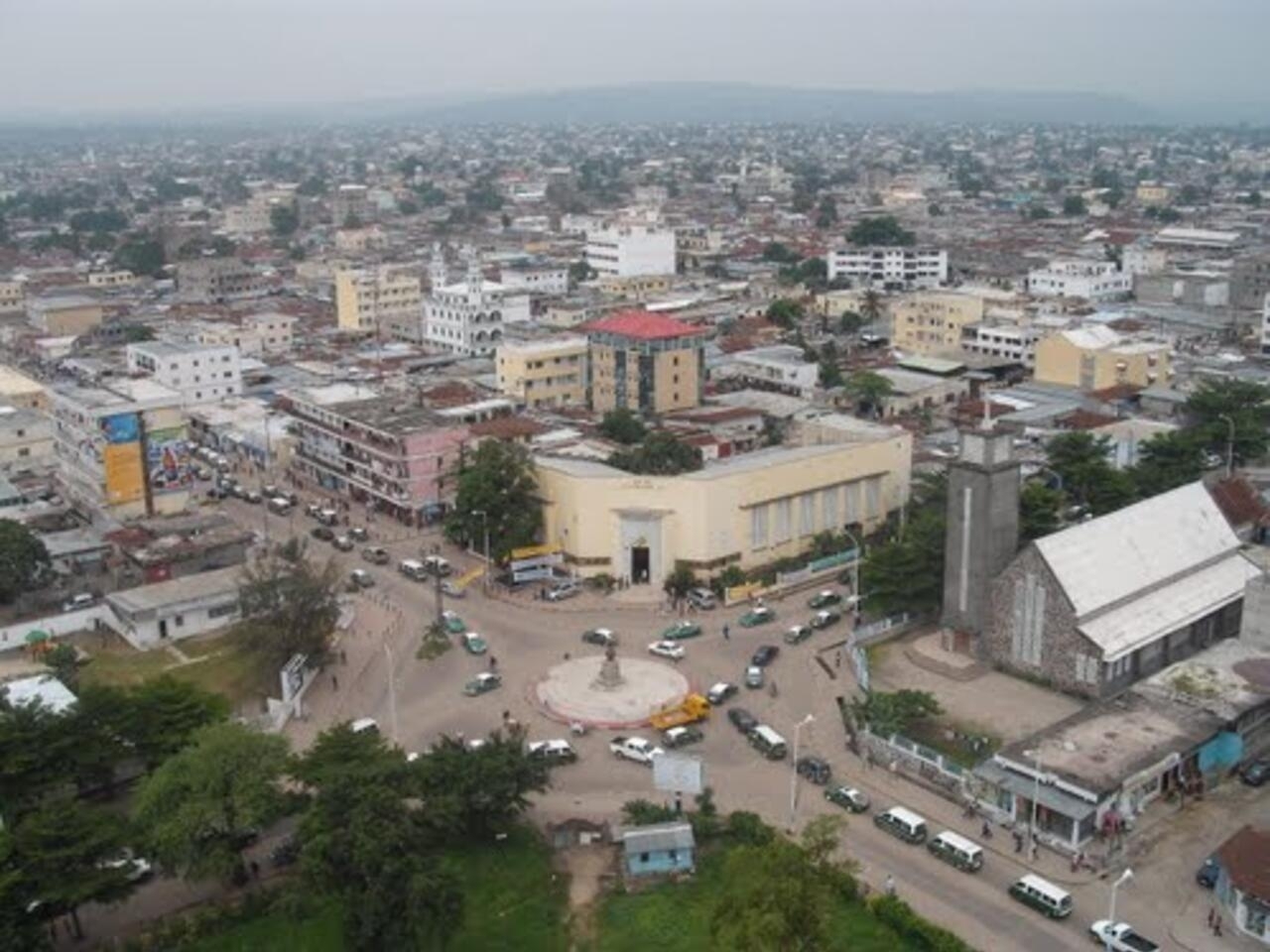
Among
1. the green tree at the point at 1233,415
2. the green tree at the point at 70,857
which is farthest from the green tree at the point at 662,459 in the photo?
the green tree at the point at 70,857

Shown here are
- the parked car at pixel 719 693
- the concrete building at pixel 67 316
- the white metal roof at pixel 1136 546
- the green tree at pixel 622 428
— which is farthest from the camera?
the concrete building at pixel 67 316

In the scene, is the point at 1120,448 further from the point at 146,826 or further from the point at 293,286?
the point at 293,286

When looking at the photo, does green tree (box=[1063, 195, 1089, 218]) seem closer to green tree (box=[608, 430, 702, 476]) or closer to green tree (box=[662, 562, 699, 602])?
green tree (box=[608, 430, 702, 476])

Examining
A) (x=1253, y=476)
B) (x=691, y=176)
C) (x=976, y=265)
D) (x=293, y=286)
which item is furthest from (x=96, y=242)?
(x=1253, y=476)

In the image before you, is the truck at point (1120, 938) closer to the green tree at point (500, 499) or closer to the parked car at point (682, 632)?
the parked car at point (682, 632)

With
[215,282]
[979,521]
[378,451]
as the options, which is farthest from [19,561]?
[215,282]

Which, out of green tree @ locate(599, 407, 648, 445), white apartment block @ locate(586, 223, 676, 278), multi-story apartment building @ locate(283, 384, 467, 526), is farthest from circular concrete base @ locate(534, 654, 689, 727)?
white apartment block @ locate(586, 223, 676, 278)
